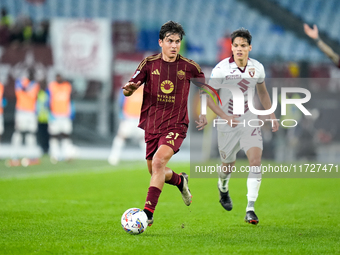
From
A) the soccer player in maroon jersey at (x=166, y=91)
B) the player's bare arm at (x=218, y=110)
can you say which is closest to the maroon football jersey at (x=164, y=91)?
the soccer player in maroon jersey at (x=166, y=91)

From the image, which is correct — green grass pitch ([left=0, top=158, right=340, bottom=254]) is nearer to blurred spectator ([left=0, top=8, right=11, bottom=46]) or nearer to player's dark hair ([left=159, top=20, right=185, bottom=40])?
player's dark hair ([left=159, top=20, right=185, bottom=40])

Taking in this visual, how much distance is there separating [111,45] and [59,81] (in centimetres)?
535

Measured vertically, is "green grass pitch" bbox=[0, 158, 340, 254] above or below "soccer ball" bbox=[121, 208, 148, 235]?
below

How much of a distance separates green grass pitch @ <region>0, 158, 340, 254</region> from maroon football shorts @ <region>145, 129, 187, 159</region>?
78 centimetres

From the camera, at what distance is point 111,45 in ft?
64.8

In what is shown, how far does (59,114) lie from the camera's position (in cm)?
1512

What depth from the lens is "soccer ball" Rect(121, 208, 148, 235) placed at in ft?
15.6

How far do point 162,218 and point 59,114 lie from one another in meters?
9.59

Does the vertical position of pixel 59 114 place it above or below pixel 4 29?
below

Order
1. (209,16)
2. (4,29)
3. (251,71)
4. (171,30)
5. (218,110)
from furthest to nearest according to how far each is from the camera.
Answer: (209,16), (4,29), (251,71), (218,110), (171,30)

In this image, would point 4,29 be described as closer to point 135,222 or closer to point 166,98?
point 166,98

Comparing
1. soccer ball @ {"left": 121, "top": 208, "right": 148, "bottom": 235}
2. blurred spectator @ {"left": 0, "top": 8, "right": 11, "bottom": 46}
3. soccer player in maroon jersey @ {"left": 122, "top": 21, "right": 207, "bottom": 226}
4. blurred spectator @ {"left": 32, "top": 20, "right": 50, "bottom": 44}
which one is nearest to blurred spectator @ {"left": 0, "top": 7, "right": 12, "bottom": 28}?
blurred spectator @ {"left": 0, "top": 8, "right": 11, "bottom": 46}

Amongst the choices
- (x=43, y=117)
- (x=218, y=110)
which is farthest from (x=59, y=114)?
(x=218, y=110)

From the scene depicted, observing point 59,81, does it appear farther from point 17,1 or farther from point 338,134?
point 17,1
